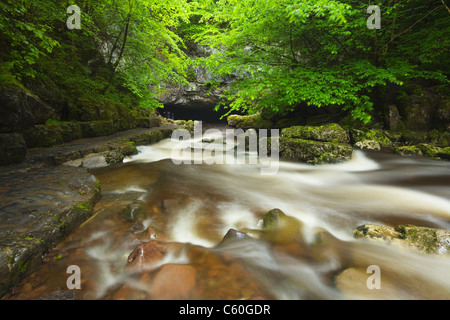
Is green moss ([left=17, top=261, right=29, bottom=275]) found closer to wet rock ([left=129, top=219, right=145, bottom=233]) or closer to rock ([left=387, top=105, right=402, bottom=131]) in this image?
wet rock ([left=129, top=219, right=145, bottom=233])

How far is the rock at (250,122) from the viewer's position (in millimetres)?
12510

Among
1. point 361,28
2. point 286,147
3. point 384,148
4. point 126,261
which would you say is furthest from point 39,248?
point 384,148

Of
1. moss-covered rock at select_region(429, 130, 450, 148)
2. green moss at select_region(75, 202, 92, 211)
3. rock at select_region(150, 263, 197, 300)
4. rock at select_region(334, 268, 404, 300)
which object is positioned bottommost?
rock at select_region(334, 268, 404, 300)

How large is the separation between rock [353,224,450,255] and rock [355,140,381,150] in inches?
249

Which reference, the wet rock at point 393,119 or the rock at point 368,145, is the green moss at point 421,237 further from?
the wet rock at point 393,119

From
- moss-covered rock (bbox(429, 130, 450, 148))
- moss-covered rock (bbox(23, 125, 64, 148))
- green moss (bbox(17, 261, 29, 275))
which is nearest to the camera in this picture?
green moss (bbox(17, 261, 29, 275))

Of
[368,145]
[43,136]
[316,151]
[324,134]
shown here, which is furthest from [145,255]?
[368,145]

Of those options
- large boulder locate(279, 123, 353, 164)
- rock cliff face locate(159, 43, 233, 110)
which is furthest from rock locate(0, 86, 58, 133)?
rock cliff face locate(159, 43, 233, 110)

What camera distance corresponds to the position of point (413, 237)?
8.29 ft

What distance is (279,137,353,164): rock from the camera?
6.66m

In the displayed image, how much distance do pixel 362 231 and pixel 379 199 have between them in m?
1.95

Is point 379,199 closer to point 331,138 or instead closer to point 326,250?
point 326,250

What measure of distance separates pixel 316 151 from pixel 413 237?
15.2 ft

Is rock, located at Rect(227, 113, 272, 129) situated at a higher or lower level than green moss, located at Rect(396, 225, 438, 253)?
higher
